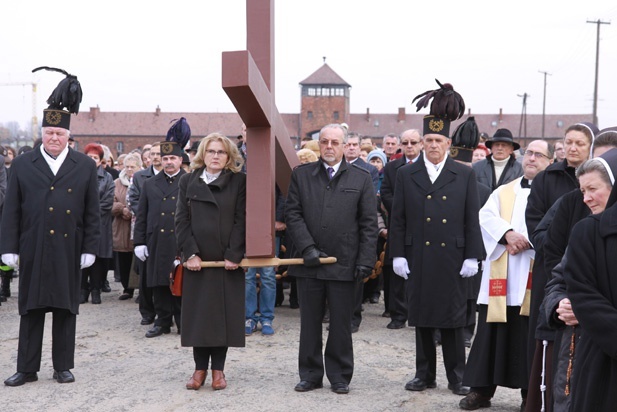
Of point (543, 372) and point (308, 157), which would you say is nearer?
point (543, 372)

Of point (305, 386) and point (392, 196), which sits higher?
point (392, 196)

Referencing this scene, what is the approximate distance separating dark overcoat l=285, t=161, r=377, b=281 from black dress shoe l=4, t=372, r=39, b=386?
2304 mm

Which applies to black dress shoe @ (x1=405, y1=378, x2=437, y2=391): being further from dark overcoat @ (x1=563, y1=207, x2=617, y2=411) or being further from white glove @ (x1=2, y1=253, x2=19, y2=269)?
white glove @ (x1=2, y1=253, x2=19, y2=269)

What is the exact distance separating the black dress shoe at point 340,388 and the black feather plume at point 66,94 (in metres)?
3.17

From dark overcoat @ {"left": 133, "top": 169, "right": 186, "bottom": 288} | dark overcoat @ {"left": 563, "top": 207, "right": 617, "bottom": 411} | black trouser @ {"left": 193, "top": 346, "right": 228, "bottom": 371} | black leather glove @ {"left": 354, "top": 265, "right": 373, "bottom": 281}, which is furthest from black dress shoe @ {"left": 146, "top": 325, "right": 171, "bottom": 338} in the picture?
dark overcoat @ {"left": 563, "top": 207, "right": 617, "bottom": 411}

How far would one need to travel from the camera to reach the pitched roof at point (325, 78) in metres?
82.1

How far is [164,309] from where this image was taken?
9102 mm

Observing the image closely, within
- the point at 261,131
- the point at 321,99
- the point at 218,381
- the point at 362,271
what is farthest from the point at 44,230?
the point at 321,99

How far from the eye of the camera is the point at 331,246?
6559 mm

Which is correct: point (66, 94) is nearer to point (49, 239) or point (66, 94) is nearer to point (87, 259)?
point (49, 239)

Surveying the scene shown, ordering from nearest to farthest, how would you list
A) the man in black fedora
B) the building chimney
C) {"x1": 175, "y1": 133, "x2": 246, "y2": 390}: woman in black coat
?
{"x1": 175, "y1": 133, "x2": 246, "y2": 390}: woman in black coat < the man in black fedora < the building chimney

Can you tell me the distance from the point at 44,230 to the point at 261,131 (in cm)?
217

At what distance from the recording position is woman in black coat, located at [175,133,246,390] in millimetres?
6535

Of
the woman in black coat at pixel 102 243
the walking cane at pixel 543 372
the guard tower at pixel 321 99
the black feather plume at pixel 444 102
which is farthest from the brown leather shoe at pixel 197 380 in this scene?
the guard tower at pixel 321 99
